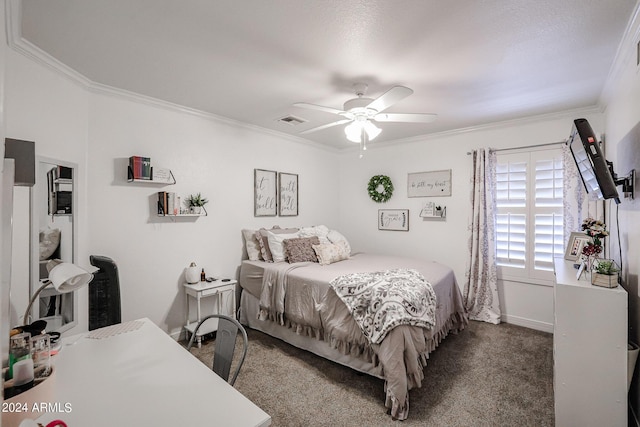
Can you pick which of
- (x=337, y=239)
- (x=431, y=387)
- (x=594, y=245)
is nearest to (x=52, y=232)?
(x=337, y=239)

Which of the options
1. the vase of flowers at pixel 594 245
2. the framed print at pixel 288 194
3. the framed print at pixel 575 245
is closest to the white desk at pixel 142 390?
the vase of flowers at pixel 594 245

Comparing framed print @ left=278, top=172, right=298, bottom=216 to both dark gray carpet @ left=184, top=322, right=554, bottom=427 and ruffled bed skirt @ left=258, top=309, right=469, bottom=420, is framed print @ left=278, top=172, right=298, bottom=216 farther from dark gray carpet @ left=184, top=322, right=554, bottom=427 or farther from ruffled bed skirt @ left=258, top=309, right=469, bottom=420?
dark gray carpet @ left=184, top=322, right=554, bottom=427

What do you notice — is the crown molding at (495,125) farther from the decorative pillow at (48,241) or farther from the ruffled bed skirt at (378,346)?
the decorative pillow at (48,241)

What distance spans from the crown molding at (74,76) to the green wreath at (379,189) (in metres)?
1.71

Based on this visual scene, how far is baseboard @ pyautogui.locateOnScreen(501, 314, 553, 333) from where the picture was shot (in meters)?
3.54

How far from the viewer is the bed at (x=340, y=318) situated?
7.18ft

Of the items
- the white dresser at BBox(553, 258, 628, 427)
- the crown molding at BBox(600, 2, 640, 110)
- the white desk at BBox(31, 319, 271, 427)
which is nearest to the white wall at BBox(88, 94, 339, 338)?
the white desk at BBox(31, 319, 271, 427)

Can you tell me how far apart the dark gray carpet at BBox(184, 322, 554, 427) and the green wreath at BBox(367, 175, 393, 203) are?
2309 millimetres

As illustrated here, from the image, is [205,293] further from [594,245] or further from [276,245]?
[594,245]

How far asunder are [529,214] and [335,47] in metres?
3.14

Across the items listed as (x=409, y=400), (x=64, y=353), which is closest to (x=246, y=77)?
(x=64, y=353)

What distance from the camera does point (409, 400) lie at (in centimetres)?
228

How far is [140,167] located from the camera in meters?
2.85

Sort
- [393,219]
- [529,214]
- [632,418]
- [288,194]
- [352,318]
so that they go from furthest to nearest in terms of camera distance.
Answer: [393,219], [288,194], [529,214], [352,318], [632,418]
